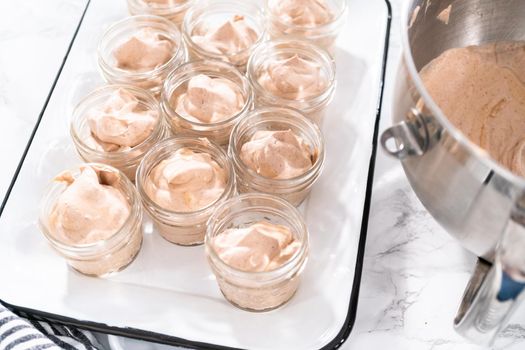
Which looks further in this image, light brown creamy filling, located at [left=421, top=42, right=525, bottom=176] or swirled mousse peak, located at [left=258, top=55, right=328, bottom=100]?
swirled mousse peak, located at [left=258, top=55, right=328, bottom=100]

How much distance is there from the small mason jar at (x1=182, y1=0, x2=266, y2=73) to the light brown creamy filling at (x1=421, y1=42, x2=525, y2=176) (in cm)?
32

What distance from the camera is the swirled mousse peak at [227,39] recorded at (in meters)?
1.19

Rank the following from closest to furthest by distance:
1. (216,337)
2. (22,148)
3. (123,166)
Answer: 1. (216,337)
2. (123,166)
3. (22,148)

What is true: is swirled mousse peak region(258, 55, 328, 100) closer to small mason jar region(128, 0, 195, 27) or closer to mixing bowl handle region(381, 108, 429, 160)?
small mason jar region(128, 0, 195, 27)

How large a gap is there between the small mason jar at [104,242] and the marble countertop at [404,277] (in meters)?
0.11

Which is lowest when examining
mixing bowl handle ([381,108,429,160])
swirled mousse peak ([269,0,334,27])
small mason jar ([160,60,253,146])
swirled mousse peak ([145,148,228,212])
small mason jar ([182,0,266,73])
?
swirled mousse peak ([145,148,228,212])

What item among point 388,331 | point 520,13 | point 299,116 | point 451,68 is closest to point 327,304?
point 388,331

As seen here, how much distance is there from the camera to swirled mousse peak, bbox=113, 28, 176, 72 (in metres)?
1.16

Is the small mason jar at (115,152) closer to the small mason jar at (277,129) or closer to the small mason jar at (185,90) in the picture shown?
the small mason jar at (185,90)

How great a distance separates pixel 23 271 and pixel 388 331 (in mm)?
535

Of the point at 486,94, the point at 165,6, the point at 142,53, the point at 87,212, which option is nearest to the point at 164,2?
the point at 165,6

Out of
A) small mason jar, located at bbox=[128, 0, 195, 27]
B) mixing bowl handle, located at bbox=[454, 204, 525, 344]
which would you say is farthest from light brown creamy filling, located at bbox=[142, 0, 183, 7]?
mixing bowl handle, located at bbox=[454, 204, 525, 344]

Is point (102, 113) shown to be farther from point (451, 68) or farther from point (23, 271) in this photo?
point (451, 68)

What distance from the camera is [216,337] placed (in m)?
0.96
